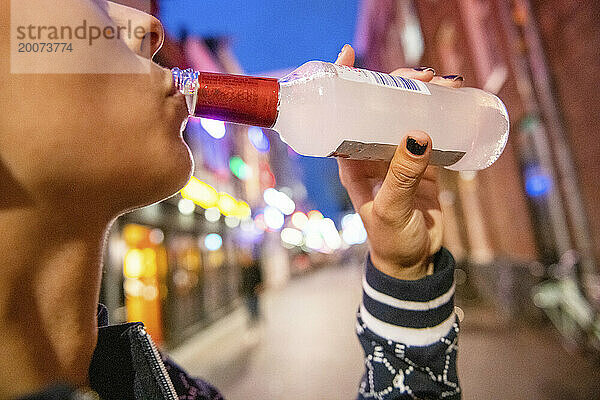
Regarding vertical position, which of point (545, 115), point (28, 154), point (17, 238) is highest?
point (545, 115)

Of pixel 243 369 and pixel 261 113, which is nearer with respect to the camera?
pixel 261 113

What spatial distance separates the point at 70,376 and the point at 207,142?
955 cm

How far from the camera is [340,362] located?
221 inches

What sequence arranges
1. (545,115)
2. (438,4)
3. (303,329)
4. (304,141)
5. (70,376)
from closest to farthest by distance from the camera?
(70,376) → (304,141) → (545,115) → (303,329) → (438,4)

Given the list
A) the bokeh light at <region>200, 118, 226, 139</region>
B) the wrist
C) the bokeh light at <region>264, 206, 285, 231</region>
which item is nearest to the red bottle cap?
the wrist

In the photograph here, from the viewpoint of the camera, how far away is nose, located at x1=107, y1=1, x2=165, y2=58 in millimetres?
969

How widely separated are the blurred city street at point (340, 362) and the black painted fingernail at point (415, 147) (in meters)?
3.36

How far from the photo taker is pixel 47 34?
0.82 m

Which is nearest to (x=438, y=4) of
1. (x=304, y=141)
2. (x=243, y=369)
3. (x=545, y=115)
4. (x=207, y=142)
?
(x=545, y=115)

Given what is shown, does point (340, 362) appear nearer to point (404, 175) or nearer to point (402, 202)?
point (402, 202)

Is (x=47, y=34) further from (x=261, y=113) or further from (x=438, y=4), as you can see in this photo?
(x=438, y=4)

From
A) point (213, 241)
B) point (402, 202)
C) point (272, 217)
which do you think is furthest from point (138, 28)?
point (272, 217)

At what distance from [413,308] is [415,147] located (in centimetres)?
49

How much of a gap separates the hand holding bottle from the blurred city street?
2980mm
